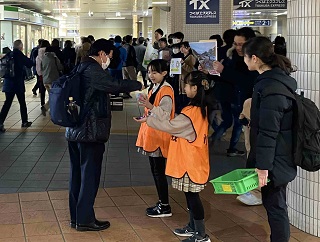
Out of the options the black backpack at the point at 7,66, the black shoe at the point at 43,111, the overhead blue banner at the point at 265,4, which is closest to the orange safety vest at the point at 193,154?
the black backpack at the point at 7,66

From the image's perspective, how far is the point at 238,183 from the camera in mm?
3283

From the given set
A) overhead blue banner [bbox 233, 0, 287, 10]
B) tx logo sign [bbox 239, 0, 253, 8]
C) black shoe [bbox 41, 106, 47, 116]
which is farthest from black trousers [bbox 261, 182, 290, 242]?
overhead blue banner [bbox 233, 0, 287, 10]

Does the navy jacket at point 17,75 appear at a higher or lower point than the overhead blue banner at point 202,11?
lower

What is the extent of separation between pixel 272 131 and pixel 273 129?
14 mm

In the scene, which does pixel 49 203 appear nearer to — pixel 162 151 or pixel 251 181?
pixel 162 151

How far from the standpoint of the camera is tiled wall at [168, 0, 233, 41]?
10.8 m

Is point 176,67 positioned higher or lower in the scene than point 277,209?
higher

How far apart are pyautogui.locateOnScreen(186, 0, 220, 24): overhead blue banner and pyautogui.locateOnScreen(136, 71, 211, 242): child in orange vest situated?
672 cm

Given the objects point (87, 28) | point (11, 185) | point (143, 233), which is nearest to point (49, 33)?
point (87, 28)

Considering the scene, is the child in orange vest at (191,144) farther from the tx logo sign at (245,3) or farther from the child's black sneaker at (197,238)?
the tx logo sign at (245,3)

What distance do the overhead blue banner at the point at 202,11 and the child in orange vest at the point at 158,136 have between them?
6187 mm

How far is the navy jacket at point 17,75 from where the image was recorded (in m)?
9.45

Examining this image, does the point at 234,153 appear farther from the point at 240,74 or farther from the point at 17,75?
the point at 17,75

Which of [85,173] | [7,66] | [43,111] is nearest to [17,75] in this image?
[7,66]
